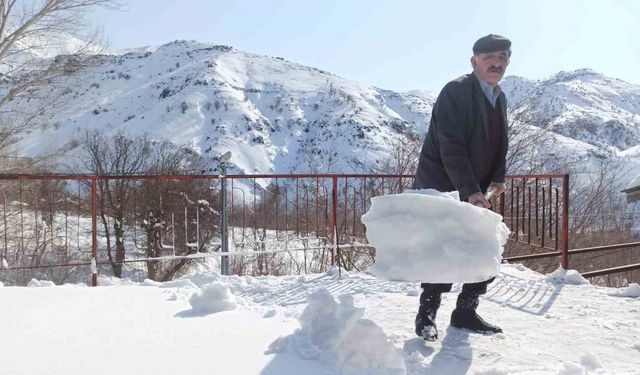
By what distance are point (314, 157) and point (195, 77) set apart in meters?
52.4

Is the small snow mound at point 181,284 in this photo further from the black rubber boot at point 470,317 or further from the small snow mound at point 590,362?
the small snow mound at point 590,362

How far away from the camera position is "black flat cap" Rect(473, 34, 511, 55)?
277cm

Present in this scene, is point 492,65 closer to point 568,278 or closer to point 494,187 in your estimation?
point 494,187

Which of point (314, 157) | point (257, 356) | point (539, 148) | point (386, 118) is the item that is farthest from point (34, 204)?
point (386, 118)

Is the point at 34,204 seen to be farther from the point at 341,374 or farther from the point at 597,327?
the point at 597,327

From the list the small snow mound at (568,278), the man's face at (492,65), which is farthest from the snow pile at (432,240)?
the small snow mound at (568,278)

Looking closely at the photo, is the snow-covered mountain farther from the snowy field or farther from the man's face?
the man's face

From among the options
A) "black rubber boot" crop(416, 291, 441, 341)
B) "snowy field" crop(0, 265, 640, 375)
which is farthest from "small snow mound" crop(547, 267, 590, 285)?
"black rubber boot" crop(416, 291, 441, 341)

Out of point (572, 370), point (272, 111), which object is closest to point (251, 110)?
point (272, 111)

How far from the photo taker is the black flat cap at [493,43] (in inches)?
109

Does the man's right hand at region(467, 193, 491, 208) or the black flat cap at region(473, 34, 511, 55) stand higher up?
the black flat cap at region(473, 34, 511, 55)

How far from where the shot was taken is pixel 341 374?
2.02m

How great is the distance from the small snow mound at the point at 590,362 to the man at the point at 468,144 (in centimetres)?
58

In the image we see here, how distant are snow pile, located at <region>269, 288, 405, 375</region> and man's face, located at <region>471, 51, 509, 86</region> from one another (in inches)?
61.1
